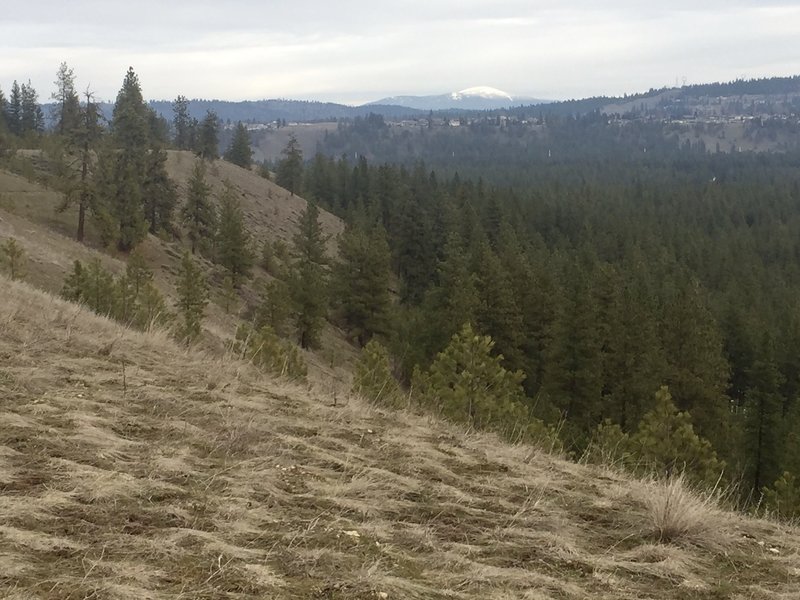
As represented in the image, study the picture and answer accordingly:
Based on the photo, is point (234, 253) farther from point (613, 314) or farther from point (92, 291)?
point (92, 291)

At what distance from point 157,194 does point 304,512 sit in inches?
2216

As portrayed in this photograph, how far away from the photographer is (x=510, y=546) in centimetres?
411

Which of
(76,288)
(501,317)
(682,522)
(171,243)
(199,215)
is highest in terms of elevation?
(199,215)

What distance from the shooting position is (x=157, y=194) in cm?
5612

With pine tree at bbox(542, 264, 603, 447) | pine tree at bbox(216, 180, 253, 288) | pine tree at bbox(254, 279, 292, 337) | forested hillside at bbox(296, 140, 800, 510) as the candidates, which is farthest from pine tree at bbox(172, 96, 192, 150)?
pine tree at bbox(542, 264, 603, 447)

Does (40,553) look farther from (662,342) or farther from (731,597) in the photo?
(662,342)

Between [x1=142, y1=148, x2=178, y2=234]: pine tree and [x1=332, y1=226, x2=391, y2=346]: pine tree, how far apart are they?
63.6ft

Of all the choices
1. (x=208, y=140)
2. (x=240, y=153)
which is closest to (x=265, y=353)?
(x=208, y=140)

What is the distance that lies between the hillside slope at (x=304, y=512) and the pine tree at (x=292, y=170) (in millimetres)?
88630

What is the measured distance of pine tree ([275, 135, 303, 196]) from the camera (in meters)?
92.4

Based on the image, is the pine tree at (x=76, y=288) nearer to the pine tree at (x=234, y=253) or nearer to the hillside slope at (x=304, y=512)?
the hillside slope at (x=304, y=512)

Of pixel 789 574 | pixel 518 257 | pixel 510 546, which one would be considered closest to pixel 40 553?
pixel 510 546

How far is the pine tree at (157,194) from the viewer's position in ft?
180

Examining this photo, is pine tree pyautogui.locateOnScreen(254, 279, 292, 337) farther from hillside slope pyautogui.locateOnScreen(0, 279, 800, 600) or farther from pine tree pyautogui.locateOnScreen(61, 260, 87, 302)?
hillside slope pyautogui.locateOnScreen(0, 279, 800, 600)
